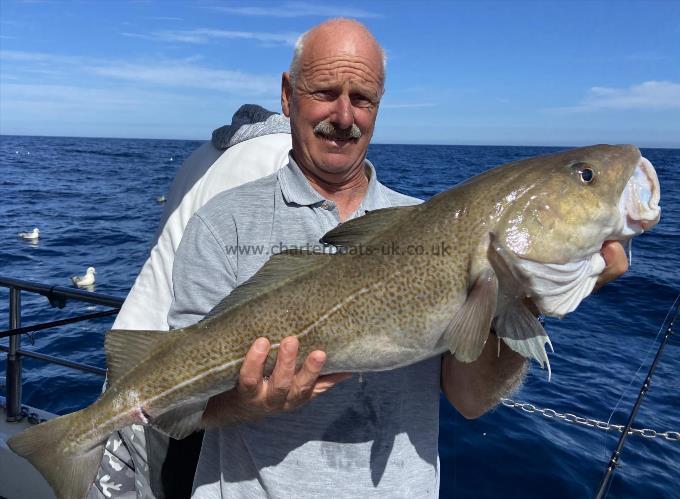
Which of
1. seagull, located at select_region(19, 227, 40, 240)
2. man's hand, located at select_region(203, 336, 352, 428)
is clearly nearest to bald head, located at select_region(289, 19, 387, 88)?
man's hand, located at select_region(203, 336, 352, 428)

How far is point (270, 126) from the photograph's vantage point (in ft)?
11.6

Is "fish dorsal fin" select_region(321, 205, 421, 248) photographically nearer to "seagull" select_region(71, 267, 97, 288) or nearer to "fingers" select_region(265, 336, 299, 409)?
"fingers" select_region(265, 336, 299, 409)

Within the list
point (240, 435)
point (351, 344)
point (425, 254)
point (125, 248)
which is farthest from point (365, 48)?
point (125, 248)

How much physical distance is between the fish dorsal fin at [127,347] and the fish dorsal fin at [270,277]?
264 mm

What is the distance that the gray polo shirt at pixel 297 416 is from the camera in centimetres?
223

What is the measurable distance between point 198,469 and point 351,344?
976mm

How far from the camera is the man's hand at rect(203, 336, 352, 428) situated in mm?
2084

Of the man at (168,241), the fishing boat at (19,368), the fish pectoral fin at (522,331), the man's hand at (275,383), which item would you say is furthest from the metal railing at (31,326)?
the fish pectoral fin at (522,331)

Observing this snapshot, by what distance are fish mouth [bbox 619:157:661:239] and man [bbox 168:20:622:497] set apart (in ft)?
0.46

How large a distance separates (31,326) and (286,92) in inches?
103

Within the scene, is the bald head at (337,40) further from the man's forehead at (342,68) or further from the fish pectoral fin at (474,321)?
the fish pectoral fin at (474,321)

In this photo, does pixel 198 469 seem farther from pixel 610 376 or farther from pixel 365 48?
A: pixel 610 376

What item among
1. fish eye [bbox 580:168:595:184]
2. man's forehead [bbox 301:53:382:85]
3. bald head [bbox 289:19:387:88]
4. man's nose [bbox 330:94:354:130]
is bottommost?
fish eye [bbox 580:168:595:184]

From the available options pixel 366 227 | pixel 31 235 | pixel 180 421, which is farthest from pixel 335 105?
pixel 31 235
